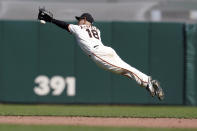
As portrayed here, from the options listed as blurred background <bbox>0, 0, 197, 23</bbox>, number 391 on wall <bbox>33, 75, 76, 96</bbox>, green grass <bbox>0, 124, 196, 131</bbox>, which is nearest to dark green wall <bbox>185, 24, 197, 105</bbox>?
number 391 on wall <bbox>33, 75, 76, 96</bbox>

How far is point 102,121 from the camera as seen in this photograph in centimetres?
906

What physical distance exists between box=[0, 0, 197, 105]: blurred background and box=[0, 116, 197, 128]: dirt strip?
4490 mm

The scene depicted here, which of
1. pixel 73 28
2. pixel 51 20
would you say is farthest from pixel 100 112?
pixel 51 20

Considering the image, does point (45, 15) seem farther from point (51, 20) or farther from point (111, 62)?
point (111, 62)

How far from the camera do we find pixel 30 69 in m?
14.2

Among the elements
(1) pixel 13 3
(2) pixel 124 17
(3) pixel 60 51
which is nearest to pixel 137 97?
(3) pixel 60 51

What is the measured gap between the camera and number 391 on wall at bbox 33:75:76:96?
557 inches

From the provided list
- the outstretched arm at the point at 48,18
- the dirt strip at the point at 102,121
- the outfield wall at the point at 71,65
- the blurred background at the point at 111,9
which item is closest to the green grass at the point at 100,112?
the outfield wall at the point at 71,65

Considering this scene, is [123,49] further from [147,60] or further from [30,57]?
[30,57]

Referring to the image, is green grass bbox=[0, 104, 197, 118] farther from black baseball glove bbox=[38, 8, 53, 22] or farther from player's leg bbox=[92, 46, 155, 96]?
black baseball glove bbox=[38, 8, 53, 22]

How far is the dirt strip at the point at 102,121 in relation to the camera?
339 inches

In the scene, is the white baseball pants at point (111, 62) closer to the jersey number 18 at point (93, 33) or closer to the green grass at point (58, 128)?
the jersey number 18 at point (93, 33)

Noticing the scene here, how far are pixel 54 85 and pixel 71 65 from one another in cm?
59

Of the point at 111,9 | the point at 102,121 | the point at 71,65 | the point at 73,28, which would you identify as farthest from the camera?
the point at 111,9
